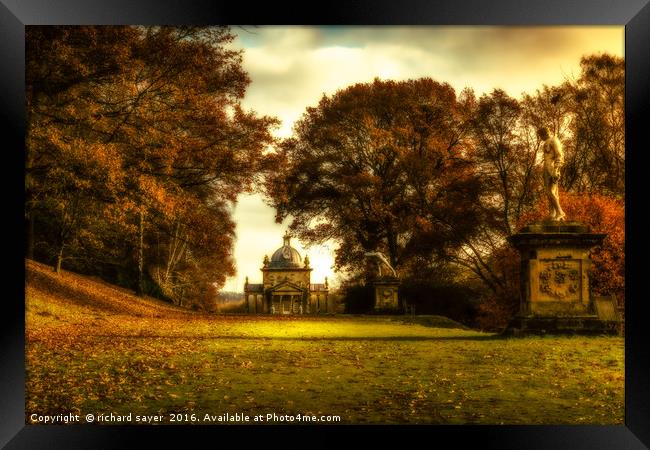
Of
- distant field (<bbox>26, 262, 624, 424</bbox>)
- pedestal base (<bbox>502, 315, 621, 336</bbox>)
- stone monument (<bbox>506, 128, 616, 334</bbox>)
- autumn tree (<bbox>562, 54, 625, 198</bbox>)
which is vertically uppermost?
autumn tree (<bbox>562, 54, 625, 198</bbox>)

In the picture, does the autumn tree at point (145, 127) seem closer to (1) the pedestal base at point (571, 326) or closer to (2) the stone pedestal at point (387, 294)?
(2) the stone pedestal at point (387, 294)

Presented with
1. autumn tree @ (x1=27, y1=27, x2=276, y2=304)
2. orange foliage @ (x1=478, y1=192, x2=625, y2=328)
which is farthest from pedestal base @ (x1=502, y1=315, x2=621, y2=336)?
autumn tree @ (x1=27, y1=27, x2=276, y2=304)

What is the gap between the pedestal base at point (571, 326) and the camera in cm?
1132

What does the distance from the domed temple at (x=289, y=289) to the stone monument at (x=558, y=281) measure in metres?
9.69

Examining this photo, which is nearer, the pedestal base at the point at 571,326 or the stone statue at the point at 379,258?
the pedestal base at the point at 571,326

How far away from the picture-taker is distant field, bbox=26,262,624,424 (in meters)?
7.87

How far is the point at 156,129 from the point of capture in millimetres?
14703

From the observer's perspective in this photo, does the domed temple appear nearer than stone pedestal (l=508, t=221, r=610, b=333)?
No

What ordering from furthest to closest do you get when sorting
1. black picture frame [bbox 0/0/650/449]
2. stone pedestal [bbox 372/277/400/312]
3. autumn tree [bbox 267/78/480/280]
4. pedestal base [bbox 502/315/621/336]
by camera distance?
stone pedestal [bbox 372/277/400/312] < autumn tree [bbox 267/78/480/280] < pedestal base [bbox 502/315/621/336] < black picture frame [bbox 0/0/650/449]

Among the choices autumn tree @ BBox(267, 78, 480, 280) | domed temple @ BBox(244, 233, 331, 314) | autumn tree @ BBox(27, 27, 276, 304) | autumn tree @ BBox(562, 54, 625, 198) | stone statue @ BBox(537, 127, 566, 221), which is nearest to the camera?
stone statue @ BBox(537, 127, 566, 221)

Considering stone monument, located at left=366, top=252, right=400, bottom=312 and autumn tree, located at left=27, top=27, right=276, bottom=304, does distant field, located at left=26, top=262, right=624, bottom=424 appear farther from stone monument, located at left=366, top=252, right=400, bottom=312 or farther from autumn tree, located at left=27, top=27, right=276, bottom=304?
stone monument, located at left=366, top=252, right=400, bottom=312

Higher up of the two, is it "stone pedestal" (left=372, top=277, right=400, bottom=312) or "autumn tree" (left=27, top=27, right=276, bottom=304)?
"autumn tree" (left=27, top=27, right=276, bottom=304)
